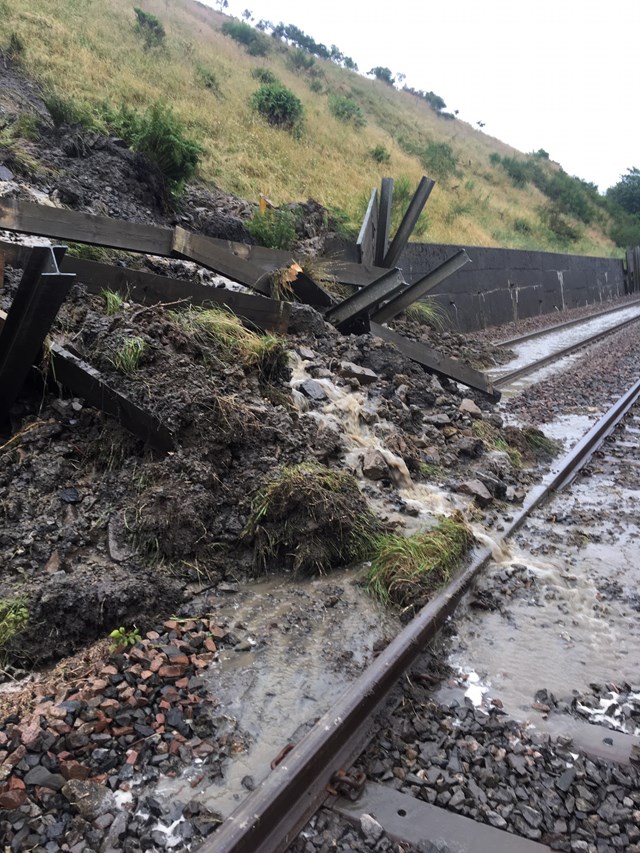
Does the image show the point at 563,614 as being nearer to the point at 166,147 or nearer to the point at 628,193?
the point at 166,147

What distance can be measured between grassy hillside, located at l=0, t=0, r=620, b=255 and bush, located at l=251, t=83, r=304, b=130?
403 mm

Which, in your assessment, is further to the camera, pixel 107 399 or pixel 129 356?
pixel 129 356

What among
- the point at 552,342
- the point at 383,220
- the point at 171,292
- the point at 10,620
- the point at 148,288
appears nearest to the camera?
the point at 10,620

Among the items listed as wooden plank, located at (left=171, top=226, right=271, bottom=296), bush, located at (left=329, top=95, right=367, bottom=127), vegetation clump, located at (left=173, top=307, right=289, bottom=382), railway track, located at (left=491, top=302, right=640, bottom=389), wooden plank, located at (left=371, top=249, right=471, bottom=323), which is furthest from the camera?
bush, located at (left=329, top=95, right=367, bottom=127)

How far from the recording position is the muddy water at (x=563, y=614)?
11.7 ft

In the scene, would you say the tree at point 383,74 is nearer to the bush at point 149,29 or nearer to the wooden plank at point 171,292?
the bush at point 149,29

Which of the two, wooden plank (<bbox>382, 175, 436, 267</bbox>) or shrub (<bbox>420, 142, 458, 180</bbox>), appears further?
shrub (<bbox>420, 142, 458, 180</bbox>)

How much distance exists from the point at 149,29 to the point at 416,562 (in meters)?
24.5

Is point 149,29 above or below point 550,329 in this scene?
above

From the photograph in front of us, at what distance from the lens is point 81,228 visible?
239 inches

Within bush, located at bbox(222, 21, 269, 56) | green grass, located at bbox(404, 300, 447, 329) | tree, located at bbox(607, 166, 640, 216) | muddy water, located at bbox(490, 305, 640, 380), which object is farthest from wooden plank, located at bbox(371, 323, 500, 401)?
tree, located at bbox(607, 166, 640, 216)

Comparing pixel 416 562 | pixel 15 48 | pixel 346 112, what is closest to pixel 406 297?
pixel 416 562

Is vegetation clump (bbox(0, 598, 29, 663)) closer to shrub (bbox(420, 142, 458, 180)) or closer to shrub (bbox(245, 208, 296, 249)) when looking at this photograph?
shrub (bbox(245, 208, 296, 249))

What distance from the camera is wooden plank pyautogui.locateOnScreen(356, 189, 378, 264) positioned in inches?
441
